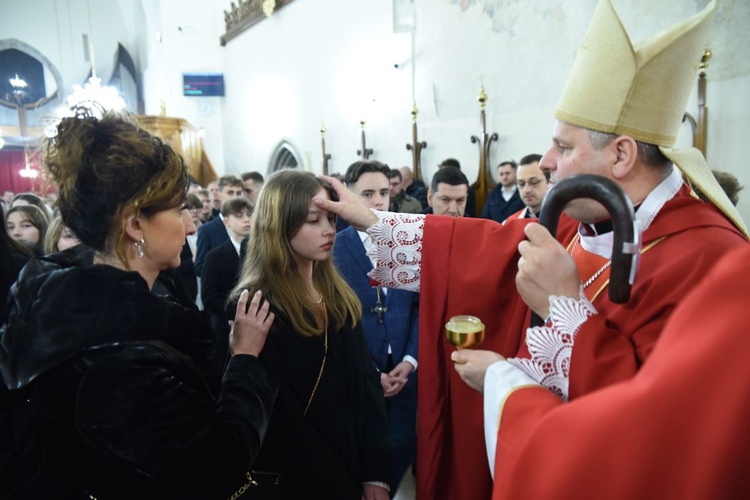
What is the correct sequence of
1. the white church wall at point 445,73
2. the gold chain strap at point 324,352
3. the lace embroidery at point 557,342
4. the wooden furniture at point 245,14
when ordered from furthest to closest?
the wooden furniture at point 245,14
the white church wall at point 445,73
the gold chain strap at point 324,352
the lace embroidery at point 557,342

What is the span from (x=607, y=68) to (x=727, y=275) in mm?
777

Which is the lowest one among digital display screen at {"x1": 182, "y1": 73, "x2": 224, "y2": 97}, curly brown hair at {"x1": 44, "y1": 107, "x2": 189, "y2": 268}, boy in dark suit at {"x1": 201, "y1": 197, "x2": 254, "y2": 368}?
boy in dark suit at {"x1": 201, "y1": 197, "x2": 254, "y2": 368}

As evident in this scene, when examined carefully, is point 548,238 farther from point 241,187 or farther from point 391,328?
point 241,187

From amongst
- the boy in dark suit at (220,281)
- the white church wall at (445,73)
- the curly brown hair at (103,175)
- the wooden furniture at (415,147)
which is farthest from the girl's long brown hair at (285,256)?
the wooden furniture at (415,147)

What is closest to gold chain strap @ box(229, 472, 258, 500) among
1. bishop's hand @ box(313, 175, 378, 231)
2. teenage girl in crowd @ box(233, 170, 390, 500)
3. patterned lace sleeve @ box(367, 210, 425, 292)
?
teenage girl in crowd @ box(233, 170, 390, 500)

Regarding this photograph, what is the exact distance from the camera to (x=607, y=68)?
1347mm

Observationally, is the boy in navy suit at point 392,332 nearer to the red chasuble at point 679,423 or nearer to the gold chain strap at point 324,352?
the gold chain strap at point 324,352

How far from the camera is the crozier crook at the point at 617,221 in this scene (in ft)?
3.00

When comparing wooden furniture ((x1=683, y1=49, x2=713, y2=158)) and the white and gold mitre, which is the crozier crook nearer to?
the white and gold mitre

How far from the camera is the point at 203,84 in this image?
13.9 meters

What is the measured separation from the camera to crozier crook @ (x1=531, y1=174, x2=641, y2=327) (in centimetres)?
92

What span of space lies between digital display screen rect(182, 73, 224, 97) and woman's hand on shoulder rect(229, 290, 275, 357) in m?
13.8

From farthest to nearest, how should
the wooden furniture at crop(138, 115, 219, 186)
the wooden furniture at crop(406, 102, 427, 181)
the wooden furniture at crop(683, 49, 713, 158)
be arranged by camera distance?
the wooden furniture at crop(138, 115, 219, 186), the wooden furniture at crop(406, 102, 427, 181), the wooden furniture at crop(683, 49, 713, 158)

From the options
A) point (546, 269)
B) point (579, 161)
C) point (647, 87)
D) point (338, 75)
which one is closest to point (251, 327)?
point (546, 269)
